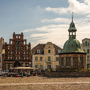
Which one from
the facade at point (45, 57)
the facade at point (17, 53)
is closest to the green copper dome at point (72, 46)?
the facade at point (45, 57)

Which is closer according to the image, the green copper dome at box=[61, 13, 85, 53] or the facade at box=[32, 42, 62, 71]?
the green copper dome at box=[61, 13, 85, 53]

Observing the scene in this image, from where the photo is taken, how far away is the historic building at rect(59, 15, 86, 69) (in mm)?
53406

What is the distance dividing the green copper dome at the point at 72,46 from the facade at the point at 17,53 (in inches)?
911

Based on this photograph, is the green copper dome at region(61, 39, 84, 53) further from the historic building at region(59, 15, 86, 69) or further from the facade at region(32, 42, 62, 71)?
the facade at region(32, 42, 62, 71)

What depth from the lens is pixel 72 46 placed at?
55.9 m

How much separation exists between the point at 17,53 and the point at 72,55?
97.2 ft

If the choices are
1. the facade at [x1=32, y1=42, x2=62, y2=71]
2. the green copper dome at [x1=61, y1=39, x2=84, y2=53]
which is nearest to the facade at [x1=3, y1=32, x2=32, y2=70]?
the facade at [x1=32, y1=42, x2=62, y2=71]

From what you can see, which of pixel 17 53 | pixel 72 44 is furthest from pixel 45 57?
pixel 72 44

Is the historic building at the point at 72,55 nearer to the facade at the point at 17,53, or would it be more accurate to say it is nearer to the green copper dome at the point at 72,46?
the green copper dome at the point at 72,46

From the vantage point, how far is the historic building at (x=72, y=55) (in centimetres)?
5341

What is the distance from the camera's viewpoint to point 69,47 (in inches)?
2201

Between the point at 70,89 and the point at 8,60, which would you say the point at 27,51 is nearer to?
the point at 8,60

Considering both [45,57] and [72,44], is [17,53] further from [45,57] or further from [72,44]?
[72,44]

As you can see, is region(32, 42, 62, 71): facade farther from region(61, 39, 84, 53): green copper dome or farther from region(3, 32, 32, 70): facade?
region(61, 39, 84, 53): green copper dome
